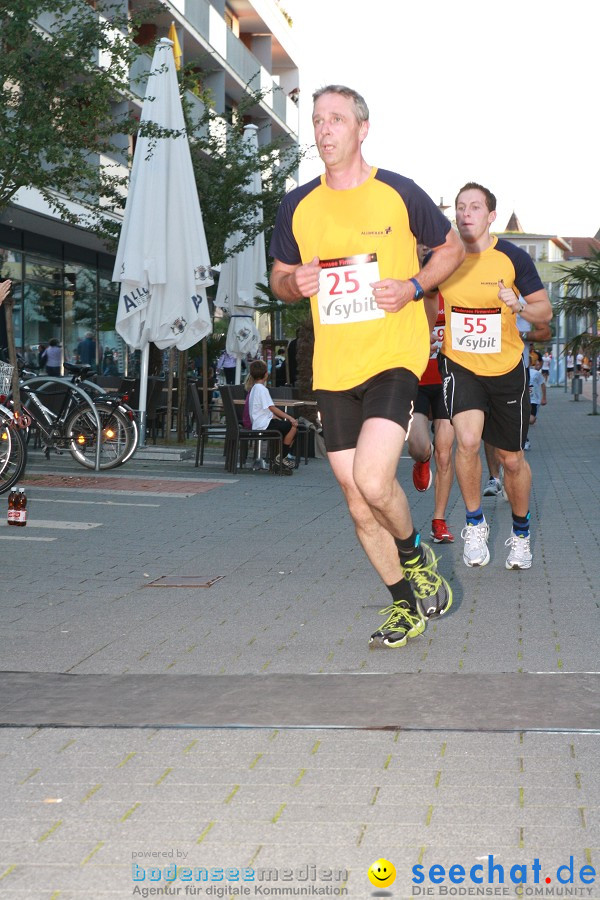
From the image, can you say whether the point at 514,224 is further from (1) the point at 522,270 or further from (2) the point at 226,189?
(1) the point at 522,270

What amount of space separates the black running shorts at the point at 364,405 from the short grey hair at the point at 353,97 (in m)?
1.13

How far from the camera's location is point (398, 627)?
5.94 meters

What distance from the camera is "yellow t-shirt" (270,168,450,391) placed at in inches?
230

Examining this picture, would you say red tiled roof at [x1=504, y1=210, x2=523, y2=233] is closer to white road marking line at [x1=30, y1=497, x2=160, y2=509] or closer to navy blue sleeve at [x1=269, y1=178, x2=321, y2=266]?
white road marking line at [x1=30, y1=497, x2=160, y2=509]

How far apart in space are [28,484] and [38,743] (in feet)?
31.4

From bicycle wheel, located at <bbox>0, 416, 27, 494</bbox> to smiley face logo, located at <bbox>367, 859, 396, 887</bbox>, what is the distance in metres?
9.25

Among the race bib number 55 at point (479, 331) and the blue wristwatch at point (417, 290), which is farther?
the race bib number 55 at point (479, 331)

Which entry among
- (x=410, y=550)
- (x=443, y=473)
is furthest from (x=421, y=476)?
(x=410, y=550)

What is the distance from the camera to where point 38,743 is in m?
4.45

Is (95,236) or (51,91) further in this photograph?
(95,236)

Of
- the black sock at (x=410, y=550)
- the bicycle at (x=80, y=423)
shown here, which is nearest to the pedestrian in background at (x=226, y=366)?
the bicycle at (x=80, y=423)

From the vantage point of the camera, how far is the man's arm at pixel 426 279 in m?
5.71

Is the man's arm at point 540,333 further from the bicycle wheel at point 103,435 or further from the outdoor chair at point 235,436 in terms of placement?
the bicycle wheel at point 103,435

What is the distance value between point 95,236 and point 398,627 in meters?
23.2
